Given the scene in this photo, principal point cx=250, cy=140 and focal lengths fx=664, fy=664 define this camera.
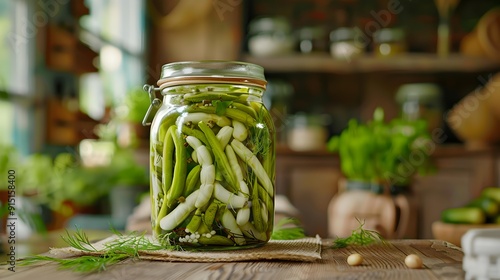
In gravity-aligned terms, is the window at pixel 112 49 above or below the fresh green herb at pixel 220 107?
above

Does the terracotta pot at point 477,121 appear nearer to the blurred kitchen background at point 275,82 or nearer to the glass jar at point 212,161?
the blurred kitchen background at point 275,82

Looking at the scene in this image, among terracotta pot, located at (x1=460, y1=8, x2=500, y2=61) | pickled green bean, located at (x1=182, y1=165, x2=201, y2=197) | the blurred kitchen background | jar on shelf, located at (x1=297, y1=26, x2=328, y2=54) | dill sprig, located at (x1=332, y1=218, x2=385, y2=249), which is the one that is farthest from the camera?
jar on shelf, located at (x1=297, y1=26, x2=328, y2=54)

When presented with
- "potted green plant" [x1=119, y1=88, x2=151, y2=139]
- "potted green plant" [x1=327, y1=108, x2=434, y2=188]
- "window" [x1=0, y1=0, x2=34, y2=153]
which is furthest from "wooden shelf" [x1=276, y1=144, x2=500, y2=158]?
"window" [x1=0, y1=0, x2=34, y2=153]

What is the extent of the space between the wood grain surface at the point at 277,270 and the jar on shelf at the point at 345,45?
3110 mm

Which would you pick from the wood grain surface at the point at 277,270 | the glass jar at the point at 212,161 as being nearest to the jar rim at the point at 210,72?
the glass jar at the point at 212,161

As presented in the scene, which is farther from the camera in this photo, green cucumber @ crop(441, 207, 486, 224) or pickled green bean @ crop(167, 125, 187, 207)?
green cucumber @ crop(441, 207, 486, 224)

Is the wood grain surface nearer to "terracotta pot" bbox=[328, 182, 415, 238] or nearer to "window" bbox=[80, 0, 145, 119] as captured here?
"terracotta pot" bbox=[328, 182, 415, 238]

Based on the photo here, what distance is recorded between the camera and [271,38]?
3.86 m

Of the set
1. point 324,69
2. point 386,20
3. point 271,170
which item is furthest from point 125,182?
point 386,20

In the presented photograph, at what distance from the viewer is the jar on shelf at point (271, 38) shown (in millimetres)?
3852

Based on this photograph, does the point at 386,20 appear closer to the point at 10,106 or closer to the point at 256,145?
the point at 10,106

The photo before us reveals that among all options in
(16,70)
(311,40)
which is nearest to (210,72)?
(16,70)

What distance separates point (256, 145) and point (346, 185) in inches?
61.4

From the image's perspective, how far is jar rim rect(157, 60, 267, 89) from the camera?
Answer: 819 mm
